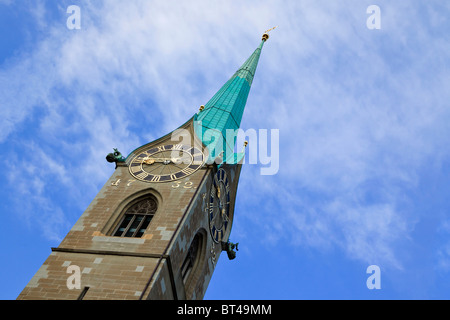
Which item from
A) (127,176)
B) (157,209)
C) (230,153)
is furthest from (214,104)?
(157,209)

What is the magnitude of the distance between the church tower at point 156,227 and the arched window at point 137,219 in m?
0.04

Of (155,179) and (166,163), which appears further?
(166,163)

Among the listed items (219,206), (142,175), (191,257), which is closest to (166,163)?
(142,175)

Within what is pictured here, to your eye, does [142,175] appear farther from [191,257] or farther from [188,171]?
[191,257]

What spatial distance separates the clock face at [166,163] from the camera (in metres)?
24.7

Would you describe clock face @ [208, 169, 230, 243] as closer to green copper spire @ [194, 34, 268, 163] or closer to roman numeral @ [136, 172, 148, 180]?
green copper spire @ [194, 34, 268, 163]

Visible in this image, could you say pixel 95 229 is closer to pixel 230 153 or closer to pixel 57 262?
pixel 57 262

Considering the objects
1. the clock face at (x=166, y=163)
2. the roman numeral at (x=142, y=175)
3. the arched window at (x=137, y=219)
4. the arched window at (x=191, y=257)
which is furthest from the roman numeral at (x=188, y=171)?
the arched window at (x=191, y=257)

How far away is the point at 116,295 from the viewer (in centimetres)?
1798

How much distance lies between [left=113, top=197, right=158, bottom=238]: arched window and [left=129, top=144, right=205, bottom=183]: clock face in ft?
4.45

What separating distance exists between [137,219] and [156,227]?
5.74 feet

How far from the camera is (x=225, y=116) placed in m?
33.1

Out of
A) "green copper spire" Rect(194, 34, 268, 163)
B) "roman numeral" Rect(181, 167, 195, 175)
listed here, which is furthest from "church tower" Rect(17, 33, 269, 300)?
"green copper spire" Rect(194, 34, 268, 163)
